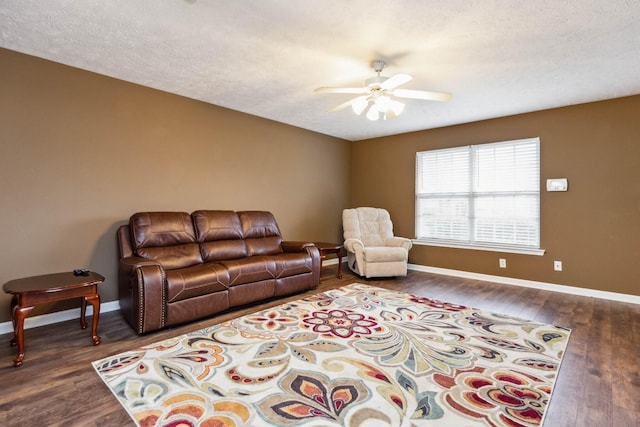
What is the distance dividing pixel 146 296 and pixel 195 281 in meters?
0.43

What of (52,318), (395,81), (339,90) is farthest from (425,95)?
(52,318)

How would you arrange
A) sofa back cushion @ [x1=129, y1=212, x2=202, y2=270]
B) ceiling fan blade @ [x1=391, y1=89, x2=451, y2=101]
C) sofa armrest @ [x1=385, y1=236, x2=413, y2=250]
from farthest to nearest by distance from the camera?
sofa armrest @ [x1=385, y1=236, x2=413, y2=250], sofa back cushion @ [x1=129, y1=212, x2=202, y2=270], ceiling fan blade @ [x1=391, y1=89, x2=451, y2=101]

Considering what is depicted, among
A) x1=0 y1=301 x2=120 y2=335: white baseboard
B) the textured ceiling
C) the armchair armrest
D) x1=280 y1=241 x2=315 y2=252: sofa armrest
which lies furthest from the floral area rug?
the textured ceiling

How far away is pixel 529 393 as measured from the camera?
6.16 ft

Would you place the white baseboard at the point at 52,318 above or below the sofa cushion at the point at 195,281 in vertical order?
below

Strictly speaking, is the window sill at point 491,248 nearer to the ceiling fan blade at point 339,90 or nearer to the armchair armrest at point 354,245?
the armchair armrest at point 354,245

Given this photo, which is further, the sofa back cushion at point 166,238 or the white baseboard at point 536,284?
the white baseboard at point 536,284

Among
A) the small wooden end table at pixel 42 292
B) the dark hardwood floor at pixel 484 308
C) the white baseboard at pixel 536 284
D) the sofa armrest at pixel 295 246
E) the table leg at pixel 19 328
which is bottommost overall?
the dark hardwood floor at pixel 484 308

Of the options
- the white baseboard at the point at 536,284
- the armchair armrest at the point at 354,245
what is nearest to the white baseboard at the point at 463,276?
the white baseboard at the point at 536,284

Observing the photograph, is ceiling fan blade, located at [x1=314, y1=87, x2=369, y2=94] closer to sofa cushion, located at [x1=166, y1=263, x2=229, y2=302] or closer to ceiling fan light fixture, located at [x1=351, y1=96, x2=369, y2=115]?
ceiling fan light fixture, located at [x1=351, y1=96, x2=369, y2=115]

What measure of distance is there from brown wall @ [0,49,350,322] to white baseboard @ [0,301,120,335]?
7 centimetres

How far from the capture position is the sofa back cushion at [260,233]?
4.14m

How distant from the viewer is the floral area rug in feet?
5.51

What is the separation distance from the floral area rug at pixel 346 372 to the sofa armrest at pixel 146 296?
0.90 ft
